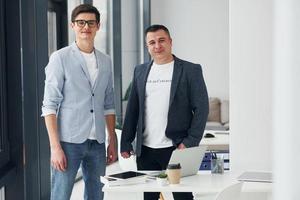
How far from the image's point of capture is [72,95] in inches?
119

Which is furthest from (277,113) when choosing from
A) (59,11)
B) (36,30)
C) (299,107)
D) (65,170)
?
(59,11)

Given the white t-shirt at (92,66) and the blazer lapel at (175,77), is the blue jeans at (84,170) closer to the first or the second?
the white t-shirt at (92,66)

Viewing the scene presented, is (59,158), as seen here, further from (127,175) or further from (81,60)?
(81,60)

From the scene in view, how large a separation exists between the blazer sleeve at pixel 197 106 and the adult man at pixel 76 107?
63cm

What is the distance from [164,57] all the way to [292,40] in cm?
294

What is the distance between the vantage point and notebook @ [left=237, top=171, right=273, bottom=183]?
2.92 metres

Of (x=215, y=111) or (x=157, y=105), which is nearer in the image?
(x=157, y=105)

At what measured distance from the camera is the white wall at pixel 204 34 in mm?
9391

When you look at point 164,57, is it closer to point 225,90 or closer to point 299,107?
point 299,107

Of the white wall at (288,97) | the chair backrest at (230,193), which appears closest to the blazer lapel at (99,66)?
the chair backrest at (230,193)

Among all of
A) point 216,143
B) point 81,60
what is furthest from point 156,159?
point 216,143

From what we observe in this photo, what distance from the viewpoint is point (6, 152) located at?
305 centimetres

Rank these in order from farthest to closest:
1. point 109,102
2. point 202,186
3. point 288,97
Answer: point 109,102 < point 202,186 < point 288,97

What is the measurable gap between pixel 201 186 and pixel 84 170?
3.02ft
